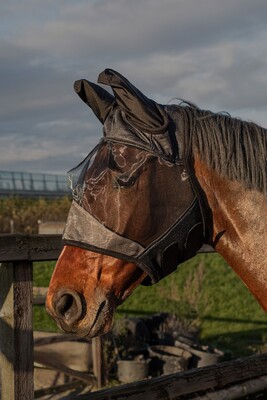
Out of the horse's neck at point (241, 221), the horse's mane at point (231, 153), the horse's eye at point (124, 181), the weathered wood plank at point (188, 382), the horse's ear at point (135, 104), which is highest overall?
the horse's ear at point (135, 104)

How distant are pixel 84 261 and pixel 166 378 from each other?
4.66 feet

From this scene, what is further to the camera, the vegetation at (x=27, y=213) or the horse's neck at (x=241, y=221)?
the vegetation at (x=27, y=213)

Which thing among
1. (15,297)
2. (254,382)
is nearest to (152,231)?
(15,297)

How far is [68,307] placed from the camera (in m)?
2.04

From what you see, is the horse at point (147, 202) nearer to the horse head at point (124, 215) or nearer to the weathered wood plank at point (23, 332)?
the horse head at point (124, 215)

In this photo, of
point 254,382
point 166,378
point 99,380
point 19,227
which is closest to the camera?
point 166,378

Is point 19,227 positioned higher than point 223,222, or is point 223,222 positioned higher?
point 19,227

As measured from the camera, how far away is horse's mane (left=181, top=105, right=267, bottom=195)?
2100mm

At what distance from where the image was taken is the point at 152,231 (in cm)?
205

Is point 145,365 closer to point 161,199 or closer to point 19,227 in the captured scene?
point 161,199

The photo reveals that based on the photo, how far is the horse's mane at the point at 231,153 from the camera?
82.7 inches

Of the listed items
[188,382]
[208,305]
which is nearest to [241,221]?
[188,382]

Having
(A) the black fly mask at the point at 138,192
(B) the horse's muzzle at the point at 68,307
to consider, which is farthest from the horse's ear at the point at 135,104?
(B) the horse's muzzle at the point at 68,307

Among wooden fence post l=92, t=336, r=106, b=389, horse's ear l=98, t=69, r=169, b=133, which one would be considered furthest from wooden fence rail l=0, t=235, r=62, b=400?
wooden fence post l=92, t=336, r=106, b=389
